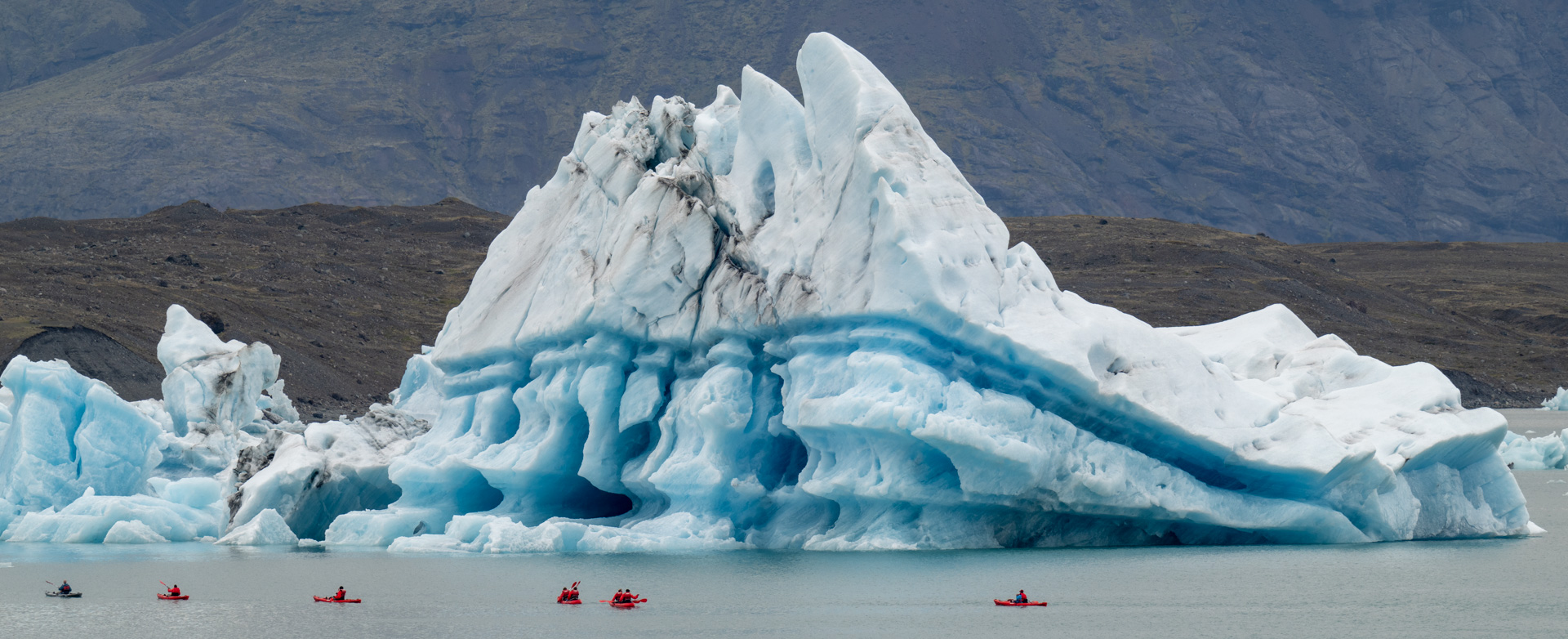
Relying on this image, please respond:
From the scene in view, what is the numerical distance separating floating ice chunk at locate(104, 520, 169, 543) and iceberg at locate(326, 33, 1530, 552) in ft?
14.9

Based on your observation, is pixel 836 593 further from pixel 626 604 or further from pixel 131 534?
pixel 131 534

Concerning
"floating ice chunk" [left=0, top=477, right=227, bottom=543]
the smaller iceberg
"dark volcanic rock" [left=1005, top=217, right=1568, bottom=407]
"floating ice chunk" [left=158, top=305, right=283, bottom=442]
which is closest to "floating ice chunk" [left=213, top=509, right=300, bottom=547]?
"floating ice chunk" [left=0, top=477, right=227, bottom=543]

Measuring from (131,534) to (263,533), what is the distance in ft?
11.9

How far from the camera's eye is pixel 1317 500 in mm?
26812

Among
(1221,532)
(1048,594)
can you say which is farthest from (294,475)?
(1221,532)

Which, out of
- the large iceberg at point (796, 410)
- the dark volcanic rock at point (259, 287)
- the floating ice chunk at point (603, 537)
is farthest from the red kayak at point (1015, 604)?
the dark volcanic rock at point (259, 287)

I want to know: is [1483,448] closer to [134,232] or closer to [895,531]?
[895,531]

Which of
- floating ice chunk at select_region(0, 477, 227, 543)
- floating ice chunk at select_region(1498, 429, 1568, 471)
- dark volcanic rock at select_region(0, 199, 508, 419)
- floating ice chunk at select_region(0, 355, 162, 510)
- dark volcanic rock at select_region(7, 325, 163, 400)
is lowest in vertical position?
floating ice chunk at select_region(0, 477, 227, 543)

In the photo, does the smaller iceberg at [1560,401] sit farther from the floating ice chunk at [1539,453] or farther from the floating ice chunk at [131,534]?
the floating ice chunk at [131,534]

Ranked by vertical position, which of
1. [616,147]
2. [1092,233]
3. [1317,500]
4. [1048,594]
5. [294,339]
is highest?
[1092,233]

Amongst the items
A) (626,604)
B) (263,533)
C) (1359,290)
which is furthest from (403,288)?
(626,604)

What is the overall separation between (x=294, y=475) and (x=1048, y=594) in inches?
601

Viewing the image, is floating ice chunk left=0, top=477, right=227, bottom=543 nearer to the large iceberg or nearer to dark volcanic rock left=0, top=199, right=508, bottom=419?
the large iceberg

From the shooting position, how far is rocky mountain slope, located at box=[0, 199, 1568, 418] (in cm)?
7244
